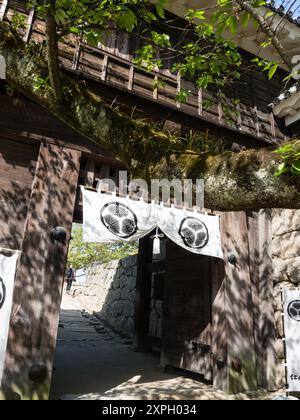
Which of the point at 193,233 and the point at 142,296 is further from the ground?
the point at 193,233

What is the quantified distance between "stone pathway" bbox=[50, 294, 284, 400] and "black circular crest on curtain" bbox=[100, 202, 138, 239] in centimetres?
288

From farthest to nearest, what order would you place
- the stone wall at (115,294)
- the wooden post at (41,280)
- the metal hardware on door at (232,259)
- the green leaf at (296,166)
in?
the stone wall at (115,294), the metal hardware on door at (232,259), the wooden post at (41,280), the green leaf at (296,166)

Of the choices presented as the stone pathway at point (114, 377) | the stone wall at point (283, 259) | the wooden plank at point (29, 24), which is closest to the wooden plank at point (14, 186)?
the wooden plank at point (29, 24)

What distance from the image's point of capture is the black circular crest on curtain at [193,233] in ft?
20.6

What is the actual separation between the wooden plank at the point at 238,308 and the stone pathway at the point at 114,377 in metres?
0.37

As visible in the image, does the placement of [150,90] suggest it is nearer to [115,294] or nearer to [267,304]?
[267,304]

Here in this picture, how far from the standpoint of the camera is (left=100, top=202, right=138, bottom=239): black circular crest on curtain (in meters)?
5.64

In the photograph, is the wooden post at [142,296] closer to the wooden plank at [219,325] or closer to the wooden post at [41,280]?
A: the wooden plank at [219,325]

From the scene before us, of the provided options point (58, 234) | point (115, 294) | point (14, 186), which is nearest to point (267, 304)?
point (58, 234)

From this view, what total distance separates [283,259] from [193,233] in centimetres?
289

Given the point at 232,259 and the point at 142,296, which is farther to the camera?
the point at 142,296

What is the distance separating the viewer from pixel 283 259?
7.65m

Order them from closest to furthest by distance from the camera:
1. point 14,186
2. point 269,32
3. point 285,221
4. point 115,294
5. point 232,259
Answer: point 269,32 < point 14,186 < point 232,259 < point 285,221 < point 115,294

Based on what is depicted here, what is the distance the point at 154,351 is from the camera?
10.0m
